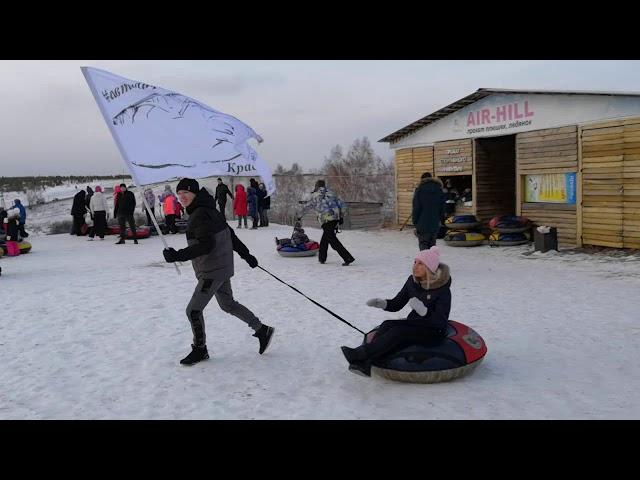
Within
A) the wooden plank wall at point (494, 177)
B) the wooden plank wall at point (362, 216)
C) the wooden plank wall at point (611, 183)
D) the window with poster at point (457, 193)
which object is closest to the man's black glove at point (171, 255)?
the wooden plank wall at point (611, 183)

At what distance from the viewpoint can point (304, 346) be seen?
22.5 feet

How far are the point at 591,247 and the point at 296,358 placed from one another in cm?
1077

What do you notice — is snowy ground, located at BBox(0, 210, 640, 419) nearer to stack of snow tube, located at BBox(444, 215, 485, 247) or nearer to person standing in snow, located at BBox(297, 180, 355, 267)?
person standing in snow, located at BBox(297, 180, 355, 267)

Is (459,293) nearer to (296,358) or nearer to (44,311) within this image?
(296,358)

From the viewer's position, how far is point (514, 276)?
11.3 m

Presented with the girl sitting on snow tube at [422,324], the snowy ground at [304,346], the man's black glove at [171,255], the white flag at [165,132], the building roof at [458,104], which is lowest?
the snowy ground at [304,346]

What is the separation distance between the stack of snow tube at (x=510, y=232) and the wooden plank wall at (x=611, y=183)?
166 cm

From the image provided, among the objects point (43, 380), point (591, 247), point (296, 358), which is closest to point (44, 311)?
point (43, 380)

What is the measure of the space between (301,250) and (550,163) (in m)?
7.10

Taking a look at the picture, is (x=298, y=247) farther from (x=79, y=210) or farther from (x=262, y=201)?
(x=79, y=210)

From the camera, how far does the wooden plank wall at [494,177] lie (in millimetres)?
18344

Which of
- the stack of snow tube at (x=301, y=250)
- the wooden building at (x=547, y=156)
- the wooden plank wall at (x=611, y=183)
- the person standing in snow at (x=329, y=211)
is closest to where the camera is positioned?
the person standing in snow at (x=329, y=211)

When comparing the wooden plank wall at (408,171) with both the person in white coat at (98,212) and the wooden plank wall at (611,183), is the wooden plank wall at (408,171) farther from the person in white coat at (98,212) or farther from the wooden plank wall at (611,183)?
the person in white coat at (98,212)

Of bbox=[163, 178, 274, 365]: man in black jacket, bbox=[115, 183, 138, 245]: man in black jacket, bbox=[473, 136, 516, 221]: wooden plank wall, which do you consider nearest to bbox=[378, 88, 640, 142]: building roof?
bbox=[473, 136, 516, 221]: wooden plank wall
